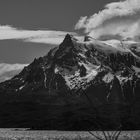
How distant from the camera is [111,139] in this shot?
27.0 meters

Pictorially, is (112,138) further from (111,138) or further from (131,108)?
(131,108)

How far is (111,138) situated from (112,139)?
0.55 ft

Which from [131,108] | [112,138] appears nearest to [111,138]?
[112,138]

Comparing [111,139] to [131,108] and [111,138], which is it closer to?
[111,138]

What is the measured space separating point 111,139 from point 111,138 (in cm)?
27

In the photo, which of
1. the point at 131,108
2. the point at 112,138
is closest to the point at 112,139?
the point at 112,138

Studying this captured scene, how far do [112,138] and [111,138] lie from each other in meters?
0.08

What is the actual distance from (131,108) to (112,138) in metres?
2.62

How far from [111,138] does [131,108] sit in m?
2.68

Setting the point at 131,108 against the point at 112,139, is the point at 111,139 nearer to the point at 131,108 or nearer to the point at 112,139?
the point at 112,139

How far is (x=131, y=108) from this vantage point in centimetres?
2567

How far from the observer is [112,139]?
88.9ft

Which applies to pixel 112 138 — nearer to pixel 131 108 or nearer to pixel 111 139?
pixel 111 139

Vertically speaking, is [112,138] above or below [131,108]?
below
